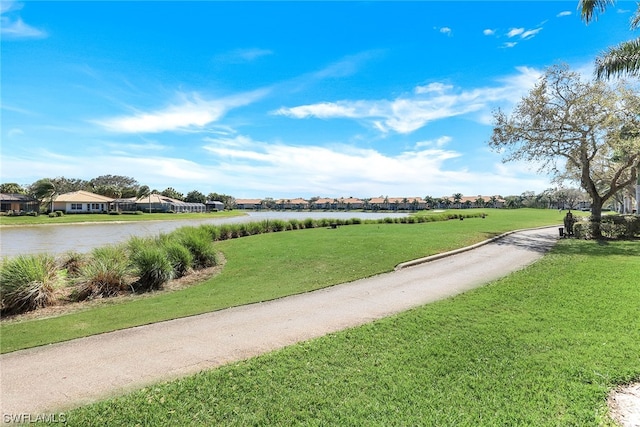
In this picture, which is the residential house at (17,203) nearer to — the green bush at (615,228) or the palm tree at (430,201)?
the green bush at (615,228)

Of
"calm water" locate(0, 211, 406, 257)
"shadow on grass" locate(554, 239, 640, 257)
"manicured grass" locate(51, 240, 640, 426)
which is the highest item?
"shadow on grass" locate(554, 239, 640, 257)

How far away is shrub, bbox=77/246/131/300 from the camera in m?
9.49

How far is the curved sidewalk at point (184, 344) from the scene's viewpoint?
4.17 meters

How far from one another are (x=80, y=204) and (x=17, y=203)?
29.8ft

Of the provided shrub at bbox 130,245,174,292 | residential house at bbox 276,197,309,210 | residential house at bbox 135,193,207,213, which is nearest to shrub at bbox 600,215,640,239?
shrub at bbox 130,245,174,292

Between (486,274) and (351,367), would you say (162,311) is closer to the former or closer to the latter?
(351,367)

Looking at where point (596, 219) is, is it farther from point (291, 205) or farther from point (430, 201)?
point (291, 205)

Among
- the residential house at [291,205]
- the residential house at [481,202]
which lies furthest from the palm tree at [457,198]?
the residential house at [291,205]

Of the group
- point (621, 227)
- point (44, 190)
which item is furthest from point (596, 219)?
point (44, 190)

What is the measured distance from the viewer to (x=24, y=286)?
27.8 feet

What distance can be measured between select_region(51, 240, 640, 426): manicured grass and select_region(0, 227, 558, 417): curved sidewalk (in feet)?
1.61

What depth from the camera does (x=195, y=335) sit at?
5.88 meters

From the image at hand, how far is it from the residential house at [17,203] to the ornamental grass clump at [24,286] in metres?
66.1

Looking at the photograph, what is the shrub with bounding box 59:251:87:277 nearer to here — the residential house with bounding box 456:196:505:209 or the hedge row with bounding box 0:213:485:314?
the hedge row with bounding box 0:213:485:314
